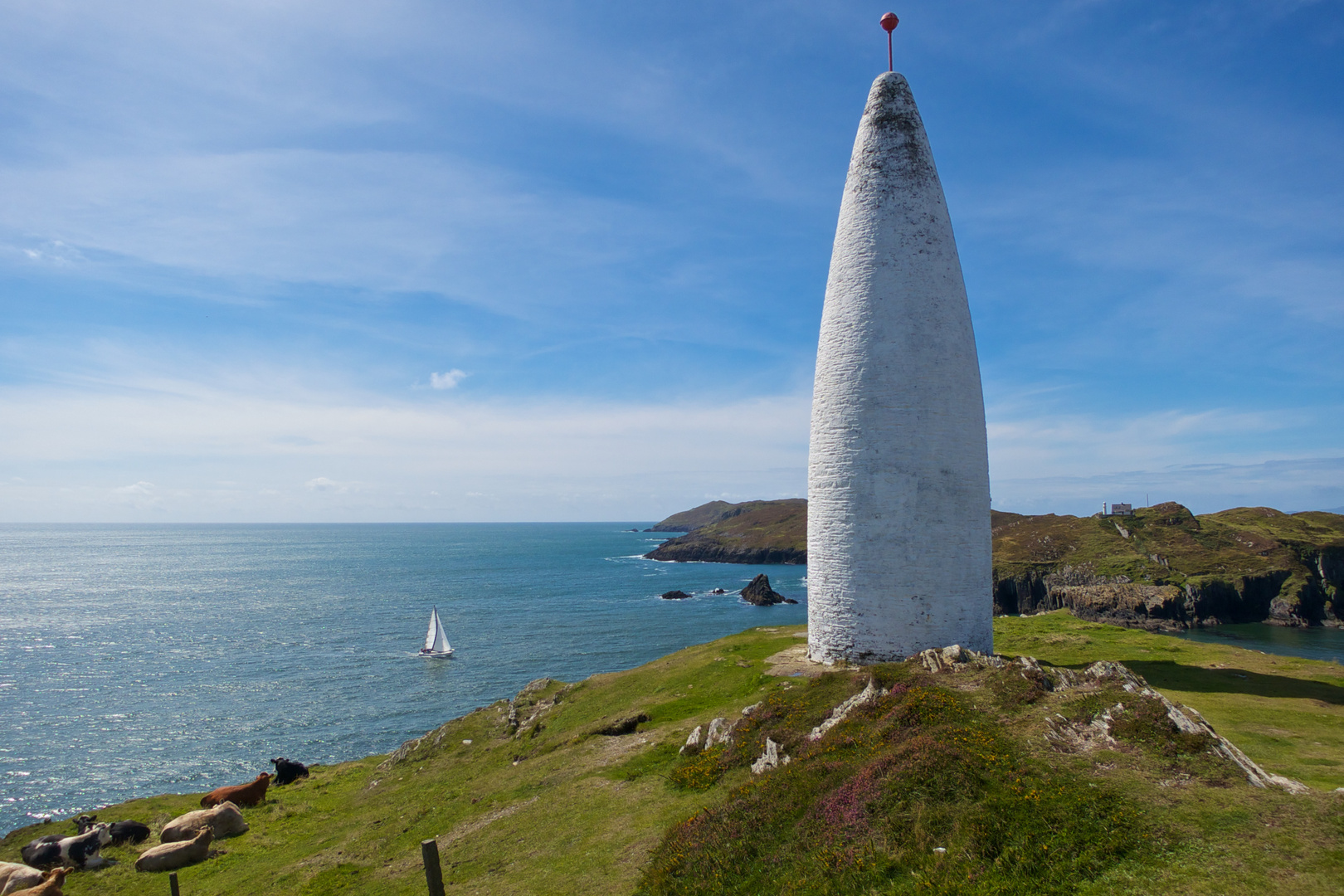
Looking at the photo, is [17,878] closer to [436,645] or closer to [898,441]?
[898,441]

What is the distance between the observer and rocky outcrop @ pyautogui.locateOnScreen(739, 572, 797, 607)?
82.1m

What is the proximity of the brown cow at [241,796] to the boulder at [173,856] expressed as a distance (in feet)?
12.4

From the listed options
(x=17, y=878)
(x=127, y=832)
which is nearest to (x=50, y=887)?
(x=17, y=878)

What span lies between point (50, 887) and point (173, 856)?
8.16ft

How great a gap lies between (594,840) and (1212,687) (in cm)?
1756

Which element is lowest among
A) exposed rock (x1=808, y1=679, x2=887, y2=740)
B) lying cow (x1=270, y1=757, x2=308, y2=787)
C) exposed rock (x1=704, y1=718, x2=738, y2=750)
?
lying cow (x1=270, y1=757, x2=308, y2=787)

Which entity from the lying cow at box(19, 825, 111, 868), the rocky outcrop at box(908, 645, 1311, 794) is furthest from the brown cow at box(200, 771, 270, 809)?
the rocky outcrop at box(908, 645, 1311, 794)

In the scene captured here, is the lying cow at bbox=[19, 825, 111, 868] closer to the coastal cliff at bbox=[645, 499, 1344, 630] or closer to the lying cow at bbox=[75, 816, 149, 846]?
the lying cow at bbox=[75, 816, 149, 846]

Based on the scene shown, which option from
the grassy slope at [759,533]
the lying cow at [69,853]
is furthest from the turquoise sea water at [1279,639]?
the grassy slope at [759,533]

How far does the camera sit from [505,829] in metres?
13.6

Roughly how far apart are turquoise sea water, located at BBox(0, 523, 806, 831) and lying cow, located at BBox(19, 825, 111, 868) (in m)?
14.4

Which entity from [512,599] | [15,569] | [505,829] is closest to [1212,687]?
[505,829]

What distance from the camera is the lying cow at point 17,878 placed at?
1585cm

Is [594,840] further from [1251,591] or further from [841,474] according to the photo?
[1251,591]
